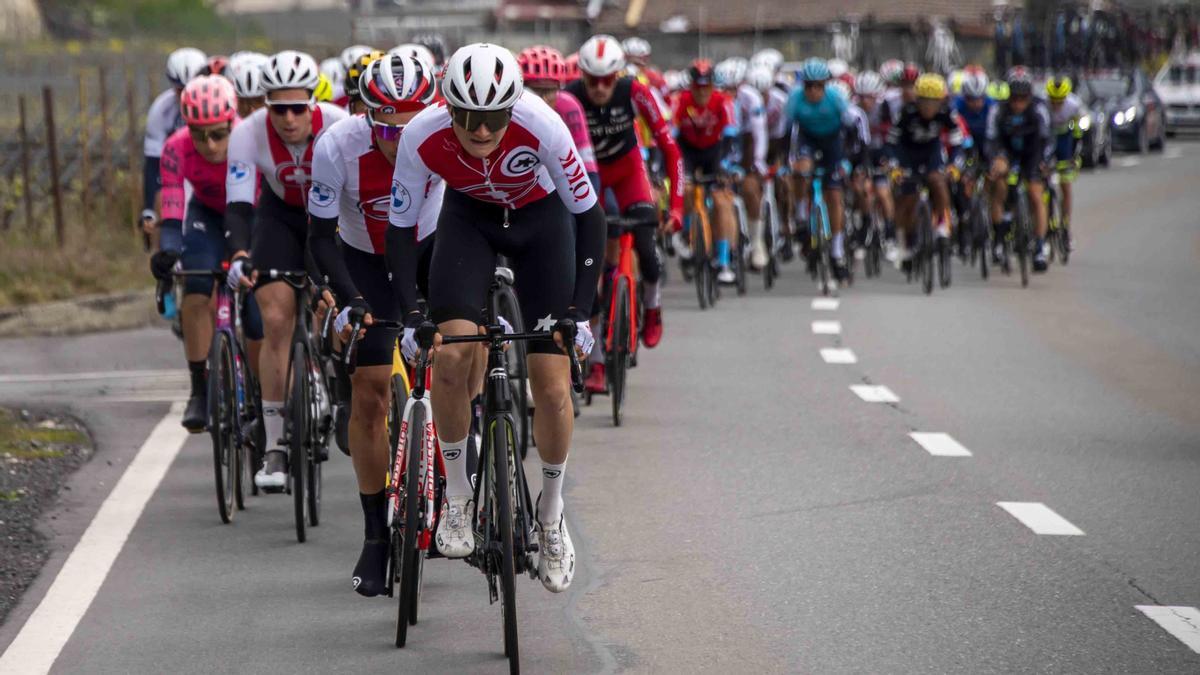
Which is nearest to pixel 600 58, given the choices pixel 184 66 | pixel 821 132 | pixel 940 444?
pixel 184 66

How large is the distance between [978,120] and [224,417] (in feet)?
45.9

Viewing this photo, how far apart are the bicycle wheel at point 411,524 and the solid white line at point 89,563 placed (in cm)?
111

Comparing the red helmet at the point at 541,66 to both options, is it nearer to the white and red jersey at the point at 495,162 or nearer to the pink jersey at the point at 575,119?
the pink jersey at the point at 575,119

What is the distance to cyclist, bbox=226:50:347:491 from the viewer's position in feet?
27.5

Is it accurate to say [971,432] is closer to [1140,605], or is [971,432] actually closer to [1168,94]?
[1140,605]

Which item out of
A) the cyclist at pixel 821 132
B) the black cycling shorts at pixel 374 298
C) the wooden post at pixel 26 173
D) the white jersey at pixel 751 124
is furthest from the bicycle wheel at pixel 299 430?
the wooden post at pixel 26 173

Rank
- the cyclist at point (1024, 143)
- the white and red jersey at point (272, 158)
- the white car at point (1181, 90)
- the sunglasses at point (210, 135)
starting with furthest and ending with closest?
1. the white car at point (1181, 90)
2. the cyclist at point (1024, 143)
3. the sunglasses at point (210, 135)
4. the white and red jersey at point (272, 158)

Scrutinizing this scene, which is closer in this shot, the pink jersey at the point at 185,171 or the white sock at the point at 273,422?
the white sock at the point at 273,422

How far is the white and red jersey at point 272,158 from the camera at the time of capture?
855cm

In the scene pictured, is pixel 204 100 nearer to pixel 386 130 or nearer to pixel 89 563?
pixel 386 130

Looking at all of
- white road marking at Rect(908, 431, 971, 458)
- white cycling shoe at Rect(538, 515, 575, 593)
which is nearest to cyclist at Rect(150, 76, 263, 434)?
white cycling shoe at Rect(538, 515, 575, 593)

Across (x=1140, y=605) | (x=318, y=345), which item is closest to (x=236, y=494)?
(x=318, y=345)

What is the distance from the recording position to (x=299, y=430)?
26.4ft

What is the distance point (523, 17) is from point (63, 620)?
6800 cm
